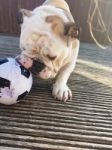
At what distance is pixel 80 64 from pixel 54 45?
4.25 ft

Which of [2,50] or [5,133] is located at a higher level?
[5,133]

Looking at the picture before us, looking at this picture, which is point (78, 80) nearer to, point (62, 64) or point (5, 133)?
point (62, 64)

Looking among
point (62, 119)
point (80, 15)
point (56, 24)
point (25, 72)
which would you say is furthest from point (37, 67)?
point (80, 15)

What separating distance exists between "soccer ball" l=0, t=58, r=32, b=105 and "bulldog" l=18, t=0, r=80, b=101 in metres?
0.13

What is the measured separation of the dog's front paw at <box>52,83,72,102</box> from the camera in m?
2.84

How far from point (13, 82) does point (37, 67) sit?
0.31m

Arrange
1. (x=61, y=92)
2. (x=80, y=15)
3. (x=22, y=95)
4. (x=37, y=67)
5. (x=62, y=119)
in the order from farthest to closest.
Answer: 1. (x=80, y=15)
2. (x=61, y=92)
3. (x=37, y=67)
4. (x=22, y=95)
5. (x=62, y=119)

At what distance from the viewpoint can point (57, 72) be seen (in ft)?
10.2

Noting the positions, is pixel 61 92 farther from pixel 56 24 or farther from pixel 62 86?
pixel 56 24

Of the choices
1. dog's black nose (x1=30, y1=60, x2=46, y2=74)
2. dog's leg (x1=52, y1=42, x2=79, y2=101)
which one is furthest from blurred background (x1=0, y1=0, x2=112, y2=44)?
dog's black nose (x1=30, y1=60, x2=46, y2=74)

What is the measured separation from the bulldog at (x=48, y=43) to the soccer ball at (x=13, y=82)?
13 centimetres

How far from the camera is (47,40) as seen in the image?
277 centimetres

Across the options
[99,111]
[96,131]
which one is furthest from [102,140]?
[99,111]

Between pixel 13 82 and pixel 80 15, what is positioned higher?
pixel 13 82
